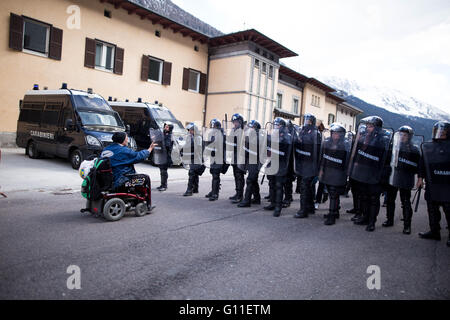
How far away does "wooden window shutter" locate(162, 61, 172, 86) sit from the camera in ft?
72.2

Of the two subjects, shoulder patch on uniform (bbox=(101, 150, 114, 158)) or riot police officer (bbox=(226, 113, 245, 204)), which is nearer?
shoulder patch on uniform (bbox=(101, 150, 114, 158))

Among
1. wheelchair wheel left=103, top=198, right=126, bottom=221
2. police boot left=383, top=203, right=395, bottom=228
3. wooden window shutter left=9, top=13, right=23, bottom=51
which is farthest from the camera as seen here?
wooden window shutter left=9, top=13, right=23, bottom=51

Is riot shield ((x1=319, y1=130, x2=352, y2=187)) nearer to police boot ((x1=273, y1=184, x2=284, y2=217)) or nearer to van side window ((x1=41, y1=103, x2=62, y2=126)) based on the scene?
police boot ((x1=273, y1=184, x2=284, y2=217))

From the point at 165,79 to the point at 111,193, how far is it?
17.6 meters

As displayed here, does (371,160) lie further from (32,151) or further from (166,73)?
(166,73)

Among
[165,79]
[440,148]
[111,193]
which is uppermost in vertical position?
[165,79]

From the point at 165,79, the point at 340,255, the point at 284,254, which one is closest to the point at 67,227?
the point at 284,254

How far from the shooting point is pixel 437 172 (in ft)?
18.1

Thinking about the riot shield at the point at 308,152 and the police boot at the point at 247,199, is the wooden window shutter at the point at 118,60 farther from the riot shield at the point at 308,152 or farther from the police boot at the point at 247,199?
the riot shield at the point at 308,152

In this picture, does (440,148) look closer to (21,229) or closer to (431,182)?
(431,182)

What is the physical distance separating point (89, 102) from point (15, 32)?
6.65 m

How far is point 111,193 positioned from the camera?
5.73 metres

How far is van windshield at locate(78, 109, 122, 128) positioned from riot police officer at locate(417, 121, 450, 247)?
32.5 ft

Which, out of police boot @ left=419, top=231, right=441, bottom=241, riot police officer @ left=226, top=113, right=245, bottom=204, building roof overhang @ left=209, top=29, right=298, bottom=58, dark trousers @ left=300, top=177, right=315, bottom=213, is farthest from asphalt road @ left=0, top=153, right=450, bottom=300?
building roof overhang @ left=209, top=29, right=298, bottom=58
